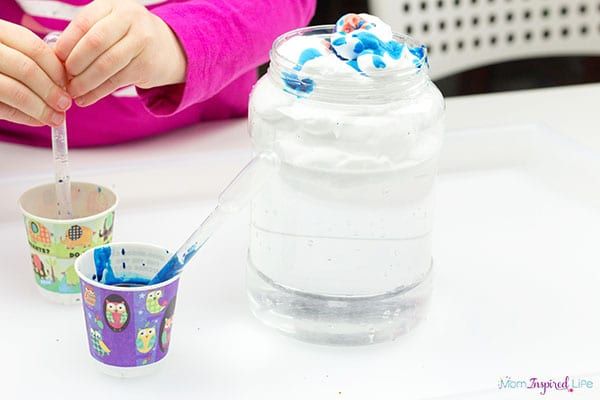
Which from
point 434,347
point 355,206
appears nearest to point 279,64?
point 355,206

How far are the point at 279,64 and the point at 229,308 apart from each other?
17 centimetres

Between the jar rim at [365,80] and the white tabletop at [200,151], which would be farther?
the white tabletop at [200,151]

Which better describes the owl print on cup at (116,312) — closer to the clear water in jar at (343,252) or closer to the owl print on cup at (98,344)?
the owl print on cup at (98,344)

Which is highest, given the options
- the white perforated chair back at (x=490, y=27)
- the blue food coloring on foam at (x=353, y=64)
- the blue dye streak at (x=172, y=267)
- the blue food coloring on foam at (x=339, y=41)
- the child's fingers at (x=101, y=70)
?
the blue food coloring on foam at (x=339, y=41)

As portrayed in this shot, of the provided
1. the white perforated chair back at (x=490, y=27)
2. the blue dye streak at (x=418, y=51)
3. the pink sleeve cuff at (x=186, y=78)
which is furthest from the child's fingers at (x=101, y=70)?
the white perforated chair back at (x=490, y=27)

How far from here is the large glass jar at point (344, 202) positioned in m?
0.58

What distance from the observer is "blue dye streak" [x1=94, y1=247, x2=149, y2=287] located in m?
0.60

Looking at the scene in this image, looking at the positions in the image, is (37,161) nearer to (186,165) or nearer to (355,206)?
(186,165)

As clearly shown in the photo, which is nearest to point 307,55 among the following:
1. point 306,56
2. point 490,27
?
point 306,56

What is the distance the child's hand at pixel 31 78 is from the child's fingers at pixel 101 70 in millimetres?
12

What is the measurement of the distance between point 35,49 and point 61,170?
9cm

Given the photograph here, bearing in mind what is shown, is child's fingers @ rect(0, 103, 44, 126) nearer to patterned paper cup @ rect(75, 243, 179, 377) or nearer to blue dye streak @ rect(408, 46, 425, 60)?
patterned paper cup @ rect(75, 243, 179, 377)

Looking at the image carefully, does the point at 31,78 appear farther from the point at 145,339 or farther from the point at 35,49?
the point at 145,339

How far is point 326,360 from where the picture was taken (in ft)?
1.97
